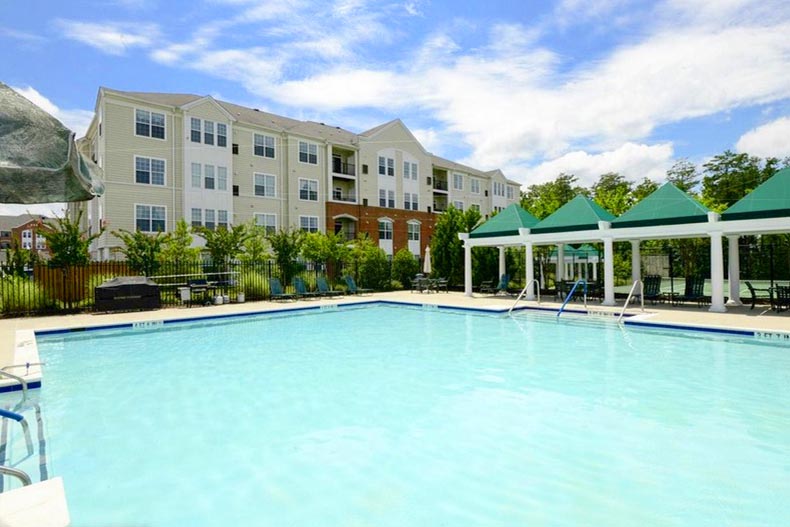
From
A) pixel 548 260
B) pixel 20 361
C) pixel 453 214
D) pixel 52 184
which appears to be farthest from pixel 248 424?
pixel 548 260

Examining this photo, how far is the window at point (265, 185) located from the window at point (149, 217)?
6.10m

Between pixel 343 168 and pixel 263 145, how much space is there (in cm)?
662

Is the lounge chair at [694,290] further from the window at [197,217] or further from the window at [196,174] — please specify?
the window at [196,174]

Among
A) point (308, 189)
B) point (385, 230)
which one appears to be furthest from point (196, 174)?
point (385, 230)

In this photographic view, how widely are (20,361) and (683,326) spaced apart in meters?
14.0

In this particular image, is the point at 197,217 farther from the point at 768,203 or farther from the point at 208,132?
the point at 768,203

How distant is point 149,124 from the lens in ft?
83.3

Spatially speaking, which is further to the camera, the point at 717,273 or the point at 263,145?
the point at 263,145

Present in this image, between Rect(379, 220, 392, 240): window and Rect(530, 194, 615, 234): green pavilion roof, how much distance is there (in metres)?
18.5

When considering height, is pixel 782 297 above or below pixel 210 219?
below

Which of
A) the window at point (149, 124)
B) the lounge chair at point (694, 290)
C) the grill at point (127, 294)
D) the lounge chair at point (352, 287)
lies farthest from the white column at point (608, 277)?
the window at point (149, 124)

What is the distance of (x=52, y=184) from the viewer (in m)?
2.88

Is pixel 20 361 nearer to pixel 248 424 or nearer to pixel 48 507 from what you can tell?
pixel 248 424

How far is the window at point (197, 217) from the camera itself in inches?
1057
